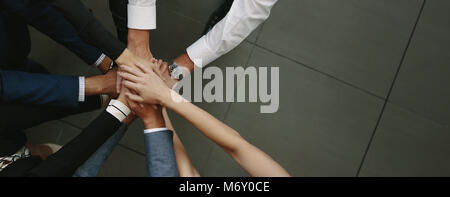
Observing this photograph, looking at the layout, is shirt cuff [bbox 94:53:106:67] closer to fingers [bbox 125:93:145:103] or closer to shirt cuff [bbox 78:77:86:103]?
shirt cuff [bbox 78:77:86:103]

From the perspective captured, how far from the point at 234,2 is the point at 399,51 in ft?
3.33

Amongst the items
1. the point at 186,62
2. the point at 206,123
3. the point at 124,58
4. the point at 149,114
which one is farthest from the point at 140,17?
the point at 206,123

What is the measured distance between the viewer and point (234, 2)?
1.38 meters

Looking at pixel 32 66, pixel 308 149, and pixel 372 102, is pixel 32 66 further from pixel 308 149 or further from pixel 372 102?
pixel 372 102

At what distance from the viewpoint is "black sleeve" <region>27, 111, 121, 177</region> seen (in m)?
1.17

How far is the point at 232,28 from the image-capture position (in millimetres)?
1376

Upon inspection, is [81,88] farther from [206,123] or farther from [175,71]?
[206,123]

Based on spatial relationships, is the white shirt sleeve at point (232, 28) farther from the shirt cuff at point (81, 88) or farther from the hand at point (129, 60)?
the shirt cuff at point (81, 88)

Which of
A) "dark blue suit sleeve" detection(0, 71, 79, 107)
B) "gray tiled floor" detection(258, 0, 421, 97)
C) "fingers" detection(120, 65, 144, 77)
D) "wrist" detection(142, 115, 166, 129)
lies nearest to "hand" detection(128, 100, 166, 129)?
"wrist" detection(142, 115, 166, 129)

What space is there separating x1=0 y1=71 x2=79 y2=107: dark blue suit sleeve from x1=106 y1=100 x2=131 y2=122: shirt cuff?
5.9 inches

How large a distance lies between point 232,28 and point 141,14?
0.36 meters
